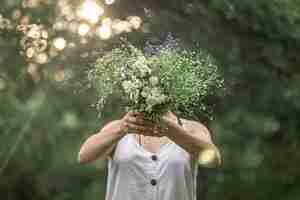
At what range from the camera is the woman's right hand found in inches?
103

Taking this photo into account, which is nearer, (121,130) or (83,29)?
(121,130)

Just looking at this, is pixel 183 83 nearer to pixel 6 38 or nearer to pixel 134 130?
pixel 134 130

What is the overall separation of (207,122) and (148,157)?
2.95 meters

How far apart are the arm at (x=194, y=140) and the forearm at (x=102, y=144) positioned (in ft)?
0.51

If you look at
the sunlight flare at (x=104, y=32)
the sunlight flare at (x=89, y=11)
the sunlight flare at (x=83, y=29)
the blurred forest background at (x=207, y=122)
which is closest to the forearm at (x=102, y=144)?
the blurred forest background at (x=207, y=122)

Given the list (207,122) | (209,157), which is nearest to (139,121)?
(209,157)

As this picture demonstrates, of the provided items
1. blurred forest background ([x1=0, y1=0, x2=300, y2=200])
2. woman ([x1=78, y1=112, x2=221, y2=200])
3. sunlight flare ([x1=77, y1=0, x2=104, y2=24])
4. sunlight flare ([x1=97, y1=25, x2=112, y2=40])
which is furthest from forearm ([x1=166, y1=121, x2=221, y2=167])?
sunlight flare ([x1=77, y1=0, x2=104, y2=24])

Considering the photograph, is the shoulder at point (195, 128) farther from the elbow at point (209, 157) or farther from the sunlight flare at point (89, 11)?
the sunlight flare at point (89, 11)

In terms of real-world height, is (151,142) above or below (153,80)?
below

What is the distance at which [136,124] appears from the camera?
262 cm

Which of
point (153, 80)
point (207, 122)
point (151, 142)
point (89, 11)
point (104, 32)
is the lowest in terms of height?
point (207, 122)

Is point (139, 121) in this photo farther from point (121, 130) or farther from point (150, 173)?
point (150, 173)

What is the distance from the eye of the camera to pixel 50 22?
5512mm

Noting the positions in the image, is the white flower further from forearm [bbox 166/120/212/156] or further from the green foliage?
forearm [bbox 166/120/212/156]
